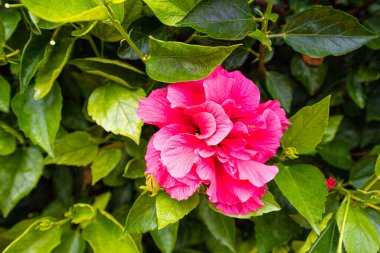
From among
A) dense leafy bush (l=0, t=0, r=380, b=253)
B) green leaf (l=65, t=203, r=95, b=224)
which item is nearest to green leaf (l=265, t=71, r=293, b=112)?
dense leafy bush (l=0, t=0, r=380, b=253)

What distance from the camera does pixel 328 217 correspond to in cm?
60

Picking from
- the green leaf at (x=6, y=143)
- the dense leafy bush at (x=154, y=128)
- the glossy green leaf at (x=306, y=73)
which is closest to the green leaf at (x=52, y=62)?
the dense leafy bush at (x=154, y=128)

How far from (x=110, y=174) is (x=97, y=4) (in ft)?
1.12

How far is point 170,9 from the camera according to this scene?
0.51 m

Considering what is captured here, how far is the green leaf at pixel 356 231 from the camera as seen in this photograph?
1.76 ft

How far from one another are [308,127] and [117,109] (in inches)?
10.2

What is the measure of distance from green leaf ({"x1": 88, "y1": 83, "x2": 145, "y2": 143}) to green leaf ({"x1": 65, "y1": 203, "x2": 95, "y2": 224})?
0.15 meters

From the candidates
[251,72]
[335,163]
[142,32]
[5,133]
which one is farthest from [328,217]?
[5,133]

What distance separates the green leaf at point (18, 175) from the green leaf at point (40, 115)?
98 millimetres

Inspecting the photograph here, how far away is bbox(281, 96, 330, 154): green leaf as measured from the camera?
0.54m

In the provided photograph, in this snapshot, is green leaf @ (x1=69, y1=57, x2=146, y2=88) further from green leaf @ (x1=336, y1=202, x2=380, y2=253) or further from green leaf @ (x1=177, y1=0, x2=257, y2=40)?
green leaf @ (x1=336, y1=202, x2=380, y2=253)

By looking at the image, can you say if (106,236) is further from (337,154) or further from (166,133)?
(337,154)

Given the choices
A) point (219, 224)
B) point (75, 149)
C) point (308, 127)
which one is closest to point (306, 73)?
point (308, 127)

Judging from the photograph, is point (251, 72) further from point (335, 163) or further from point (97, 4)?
point (97, 4)
